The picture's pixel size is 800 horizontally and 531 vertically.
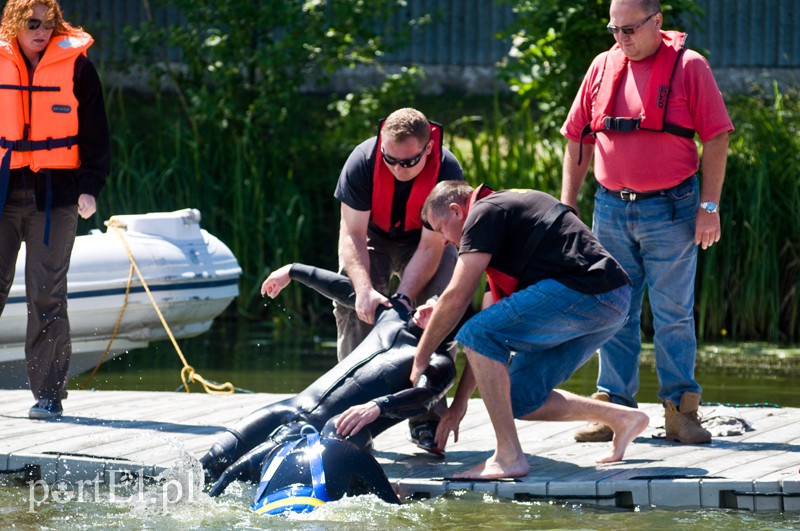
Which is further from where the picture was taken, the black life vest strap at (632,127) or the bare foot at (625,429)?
the black life vest strap at (632,127)

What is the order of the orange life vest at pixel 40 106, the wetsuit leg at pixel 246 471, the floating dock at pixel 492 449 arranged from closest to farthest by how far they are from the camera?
the floating dock at pixel 492 449 → the wetsuit leg at pixel 246 471 → the orange life vest at pixel 40 106

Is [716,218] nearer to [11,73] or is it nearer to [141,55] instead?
[11,73]

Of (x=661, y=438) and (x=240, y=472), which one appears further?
(x=661, y=438)

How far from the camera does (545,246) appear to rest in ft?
16.8

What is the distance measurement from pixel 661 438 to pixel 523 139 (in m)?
5.99

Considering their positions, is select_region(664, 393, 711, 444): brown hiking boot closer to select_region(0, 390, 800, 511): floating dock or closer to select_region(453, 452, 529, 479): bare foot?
select_region(0, 390, 800, 511): floating dock

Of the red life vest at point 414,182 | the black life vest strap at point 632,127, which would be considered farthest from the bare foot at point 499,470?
the black life vest strap at point 632,127

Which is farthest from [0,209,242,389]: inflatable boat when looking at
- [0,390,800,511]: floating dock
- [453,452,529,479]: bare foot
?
[453,452,529,479]: bare foot

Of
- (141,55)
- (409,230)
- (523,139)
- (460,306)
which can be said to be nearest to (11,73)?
(409,230)

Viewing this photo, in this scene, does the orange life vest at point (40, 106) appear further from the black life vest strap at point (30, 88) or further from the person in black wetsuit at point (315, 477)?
the person in black wetsuit at point (315, 477)

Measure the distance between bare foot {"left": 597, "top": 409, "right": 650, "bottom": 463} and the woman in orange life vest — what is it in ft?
8.74

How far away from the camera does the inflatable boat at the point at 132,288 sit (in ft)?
28.2

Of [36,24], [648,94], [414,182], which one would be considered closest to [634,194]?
[648,94]

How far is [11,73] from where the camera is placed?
6285 millimetres
